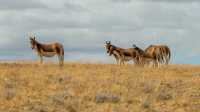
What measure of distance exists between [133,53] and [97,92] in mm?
20176

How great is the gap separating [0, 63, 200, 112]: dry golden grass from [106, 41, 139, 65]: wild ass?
1396 cm

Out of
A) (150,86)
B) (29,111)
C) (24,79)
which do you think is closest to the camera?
(29,111)

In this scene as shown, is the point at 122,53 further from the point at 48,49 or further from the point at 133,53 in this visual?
the point at 48,49

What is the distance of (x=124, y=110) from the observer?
78.8 ft

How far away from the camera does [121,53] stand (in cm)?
4688

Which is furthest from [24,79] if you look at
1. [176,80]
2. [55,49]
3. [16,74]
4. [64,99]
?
[55,49]

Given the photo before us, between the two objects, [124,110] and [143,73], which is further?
[143,73]

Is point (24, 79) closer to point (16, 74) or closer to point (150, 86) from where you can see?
point (16, 74)

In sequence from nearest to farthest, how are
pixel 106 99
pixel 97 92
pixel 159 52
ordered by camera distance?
1. pixel 106 99
2. pixel 97 92
3. pixel 159 52

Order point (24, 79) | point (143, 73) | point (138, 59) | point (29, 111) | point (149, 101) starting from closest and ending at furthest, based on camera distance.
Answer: point (29, 111), point (149, 101), point (24, 79), point (143, 73), point (138, 59)

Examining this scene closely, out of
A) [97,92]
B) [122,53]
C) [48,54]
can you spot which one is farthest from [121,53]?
[97,92]

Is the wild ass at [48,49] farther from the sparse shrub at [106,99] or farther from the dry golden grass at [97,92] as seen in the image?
the sparse shrub at [106,99]

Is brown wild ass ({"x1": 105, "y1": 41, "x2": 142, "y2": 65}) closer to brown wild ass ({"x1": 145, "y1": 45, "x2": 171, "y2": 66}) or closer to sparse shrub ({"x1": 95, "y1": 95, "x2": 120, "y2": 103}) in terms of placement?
brown wild ass ({"x1": 145, "y1": 45, "x2": 171, "y2": 66})

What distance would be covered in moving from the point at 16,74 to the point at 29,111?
8.06 m
